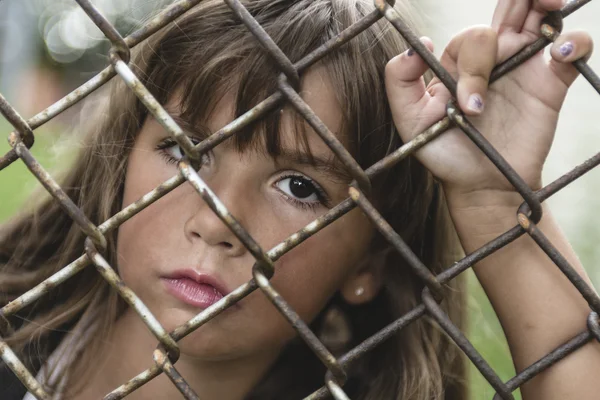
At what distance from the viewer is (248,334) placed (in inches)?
56.8

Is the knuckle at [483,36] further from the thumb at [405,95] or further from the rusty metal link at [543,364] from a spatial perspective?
the rusty metal link at [543,364]

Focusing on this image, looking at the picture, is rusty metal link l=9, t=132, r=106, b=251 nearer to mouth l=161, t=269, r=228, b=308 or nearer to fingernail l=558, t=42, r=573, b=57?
mouth l=161, t=269, r=228, b=308

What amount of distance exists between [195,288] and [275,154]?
0.94 ft

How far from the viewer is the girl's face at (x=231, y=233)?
1.32m

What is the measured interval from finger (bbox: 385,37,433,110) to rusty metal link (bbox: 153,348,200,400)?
554mm

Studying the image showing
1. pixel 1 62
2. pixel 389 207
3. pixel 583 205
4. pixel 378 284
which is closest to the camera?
pixel 389 207

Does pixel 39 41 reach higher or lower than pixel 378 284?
higher

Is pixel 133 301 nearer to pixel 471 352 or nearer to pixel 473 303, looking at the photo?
pixel 471 352

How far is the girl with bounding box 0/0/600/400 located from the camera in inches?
47.6

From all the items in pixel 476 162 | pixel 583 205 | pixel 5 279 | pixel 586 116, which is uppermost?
pixel 5 279

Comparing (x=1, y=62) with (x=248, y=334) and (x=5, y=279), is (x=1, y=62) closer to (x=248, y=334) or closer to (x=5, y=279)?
(x=5, y=279)

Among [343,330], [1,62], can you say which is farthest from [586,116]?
[1,62]

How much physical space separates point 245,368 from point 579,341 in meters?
0.88

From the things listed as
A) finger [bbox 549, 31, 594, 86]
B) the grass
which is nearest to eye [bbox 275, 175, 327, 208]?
finger [bbox 549, 31, 594, 86]
